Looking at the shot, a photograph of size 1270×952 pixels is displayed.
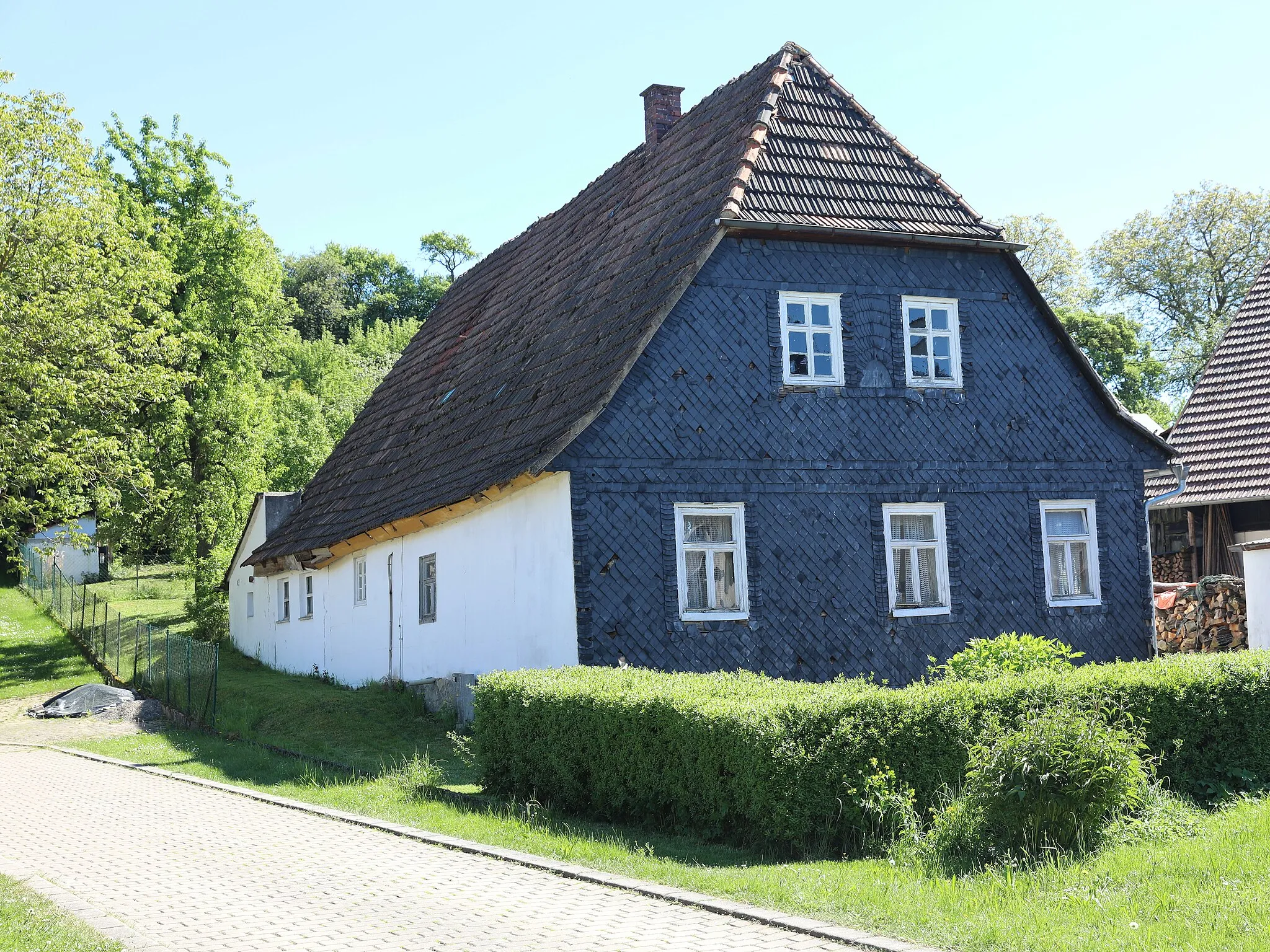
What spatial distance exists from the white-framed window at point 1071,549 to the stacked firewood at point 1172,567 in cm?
650

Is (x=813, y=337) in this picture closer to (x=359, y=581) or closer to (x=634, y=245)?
(x=634, y=245)

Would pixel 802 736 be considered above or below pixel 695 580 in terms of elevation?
below

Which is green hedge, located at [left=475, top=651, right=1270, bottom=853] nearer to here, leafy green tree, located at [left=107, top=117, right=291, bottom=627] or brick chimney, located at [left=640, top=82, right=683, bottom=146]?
brick chimney, located at [left=640, top=82, right=683, bottom=146]

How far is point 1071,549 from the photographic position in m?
20.2

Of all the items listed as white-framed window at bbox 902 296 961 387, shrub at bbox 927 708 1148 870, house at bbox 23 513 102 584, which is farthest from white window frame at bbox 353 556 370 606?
house at bbox 23 513 102 584

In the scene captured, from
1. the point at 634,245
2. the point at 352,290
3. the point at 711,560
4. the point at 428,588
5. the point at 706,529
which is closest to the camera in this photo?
the point at 711,560

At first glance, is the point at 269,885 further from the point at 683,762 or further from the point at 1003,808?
the point at 1003,808

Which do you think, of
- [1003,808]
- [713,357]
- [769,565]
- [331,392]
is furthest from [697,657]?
[331,392]

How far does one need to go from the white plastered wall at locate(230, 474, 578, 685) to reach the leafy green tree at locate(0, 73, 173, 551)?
7881mm

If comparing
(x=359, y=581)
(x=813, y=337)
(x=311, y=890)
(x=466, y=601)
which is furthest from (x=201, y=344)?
(x=311, y=890)

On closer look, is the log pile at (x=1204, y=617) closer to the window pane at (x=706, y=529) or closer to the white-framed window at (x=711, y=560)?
the white-framed window at (x=711, y=560)

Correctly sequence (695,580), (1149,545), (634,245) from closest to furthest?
(695,580) < (634,245) < (1149,545)

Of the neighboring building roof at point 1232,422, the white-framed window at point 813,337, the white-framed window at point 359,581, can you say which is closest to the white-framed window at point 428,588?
the white-framed window at point 359,581

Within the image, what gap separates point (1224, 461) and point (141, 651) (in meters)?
22.4
